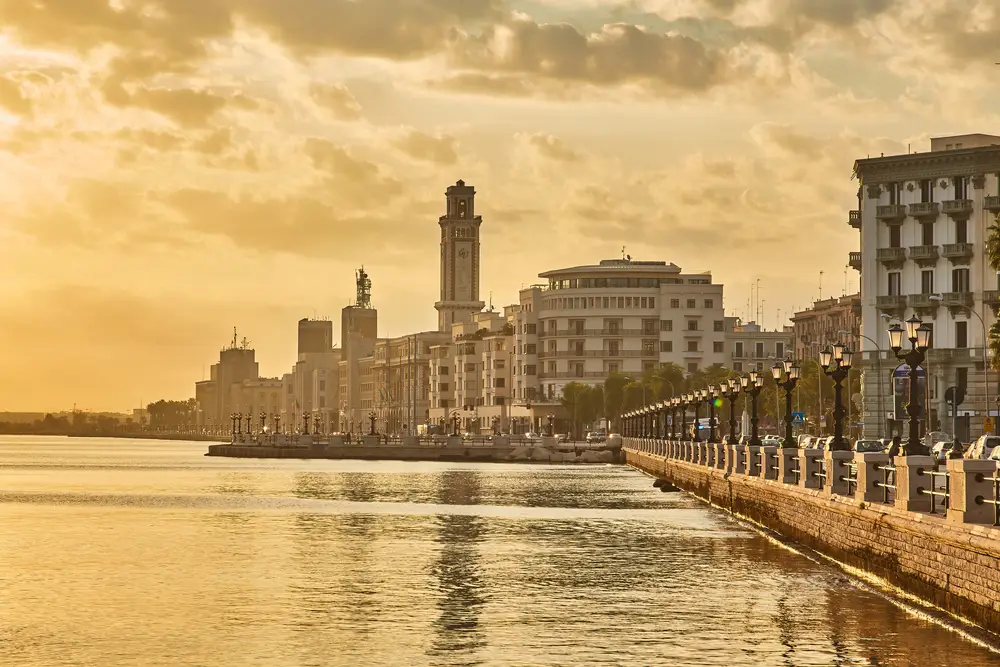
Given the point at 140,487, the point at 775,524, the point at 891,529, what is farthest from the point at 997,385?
the point at 891,529

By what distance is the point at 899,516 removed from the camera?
33.1 metres

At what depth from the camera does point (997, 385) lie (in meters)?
114

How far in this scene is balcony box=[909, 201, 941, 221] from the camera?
120188 mm

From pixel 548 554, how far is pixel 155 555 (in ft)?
38.2

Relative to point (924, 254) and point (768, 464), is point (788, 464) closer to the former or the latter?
point (768, 464)

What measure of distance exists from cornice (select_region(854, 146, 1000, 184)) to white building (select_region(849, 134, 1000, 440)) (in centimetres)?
7

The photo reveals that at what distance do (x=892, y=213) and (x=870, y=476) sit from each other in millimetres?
88229

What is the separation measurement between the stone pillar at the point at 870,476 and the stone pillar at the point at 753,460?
938 inches

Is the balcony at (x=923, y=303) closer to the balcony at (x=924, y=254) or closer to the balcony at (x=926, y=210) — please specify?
the balcony at (x=924, y=254)

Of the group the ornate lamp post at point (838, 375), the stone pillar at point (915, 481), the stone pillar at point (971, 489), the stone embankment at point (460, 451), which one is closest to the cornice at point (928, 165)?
the stone embankment at point (460, 451)

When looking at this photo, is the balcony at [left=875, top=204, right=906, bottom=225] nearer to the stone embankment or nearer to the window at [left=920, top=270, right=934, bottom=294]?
the window at [left=920, top=270, right=934, bottom=294]

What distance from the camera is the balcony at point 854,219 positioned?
13005cm

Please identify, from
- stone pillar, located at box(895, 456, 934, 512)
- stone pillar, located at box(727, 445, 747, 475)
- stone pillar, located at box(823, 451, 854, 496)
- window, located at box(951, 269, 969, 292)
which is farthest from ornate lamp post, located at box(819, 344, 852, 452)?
window, located at box(951, 269, 969, 292)

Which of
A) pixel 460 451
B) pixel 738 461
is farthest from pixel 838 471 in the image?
pixel 460 451
